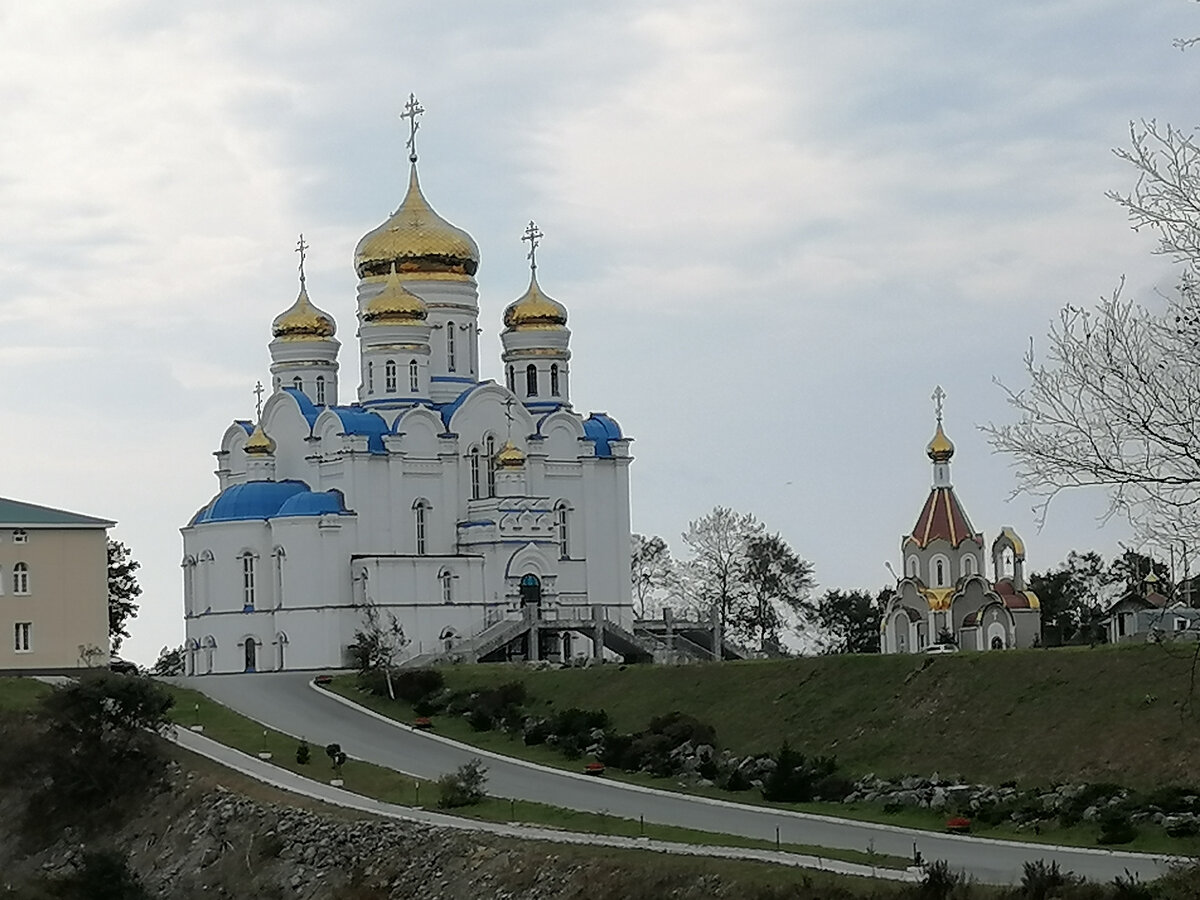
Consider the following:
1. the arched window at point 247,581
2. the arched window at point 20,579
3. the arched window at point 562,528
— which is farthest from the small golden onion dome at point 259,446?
the arched window at point 20,579

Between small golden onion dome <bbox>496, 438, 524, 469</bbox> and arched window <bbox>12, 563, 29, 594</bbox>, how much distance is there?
1566cm

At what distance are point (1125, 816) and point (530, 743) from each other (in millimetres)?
16433

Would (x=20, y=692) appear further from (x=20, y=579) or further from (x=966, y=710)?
(x=966, y=710)

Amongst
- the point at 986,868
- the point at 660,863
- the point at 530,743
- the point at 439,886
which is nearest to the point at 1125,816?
the point at 986,868

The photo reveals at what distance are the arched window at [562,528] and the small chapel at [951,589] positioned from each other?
32.5 ft

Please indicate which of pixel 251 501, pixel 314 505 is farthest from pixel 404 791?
pixel 251 501

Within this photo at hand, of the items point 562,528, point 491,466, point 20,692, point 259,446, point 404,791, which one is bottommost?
point 404,791

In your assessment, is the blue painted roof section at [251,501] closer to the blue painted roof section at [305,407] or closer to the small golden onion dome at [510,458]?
the blue painted roof section at [305,407]

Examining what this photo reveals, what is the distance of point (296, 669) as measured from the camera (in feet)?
218

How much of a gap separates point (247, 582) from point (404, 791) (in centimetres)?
2779

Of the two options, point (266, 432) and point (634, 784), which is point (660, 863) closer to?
point (634, 784)

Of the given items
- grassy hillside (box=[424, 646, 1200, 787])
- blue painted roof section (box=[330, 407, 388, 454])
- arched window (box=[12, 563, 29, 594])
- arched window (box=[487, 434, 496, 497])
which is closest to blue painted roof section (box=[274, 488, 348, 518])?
blue painted roof section (box=[330, 407, 388, 454])

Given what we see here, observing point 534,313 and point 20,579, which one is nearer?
point 20,579

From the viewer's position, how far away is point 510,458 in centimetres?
7025
